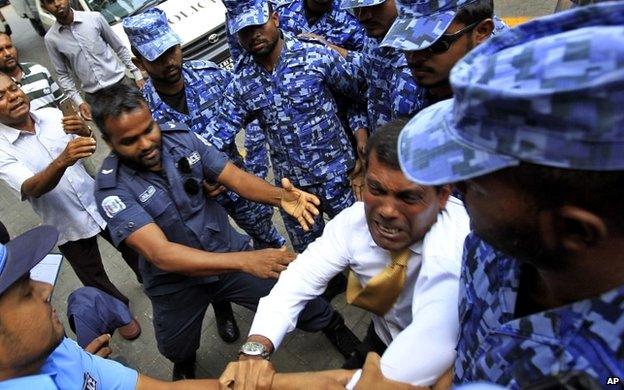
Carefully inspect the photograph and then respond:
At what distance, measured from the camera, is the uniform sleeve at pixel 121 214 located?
2236 mm

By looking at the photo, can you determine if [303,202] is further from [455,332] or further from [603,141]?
[603,141]

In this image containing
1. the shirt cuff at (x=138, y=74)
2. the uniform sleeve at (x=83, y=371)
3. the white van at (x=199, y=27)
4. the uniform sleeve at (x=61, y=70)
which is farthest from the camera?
the white van at (x=199, y=27)

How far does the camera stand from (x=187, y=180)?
2516 mm

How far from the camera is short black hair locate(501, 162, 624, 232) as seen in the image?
737 millimetres

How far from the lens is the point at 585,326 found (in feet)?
2.85

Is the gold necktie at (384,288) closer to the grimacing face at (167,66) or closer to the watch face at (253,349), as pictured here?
the watch face at (253,349)

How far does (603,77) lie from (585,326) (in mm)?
491

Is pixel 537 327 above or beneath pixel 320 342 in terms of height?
above

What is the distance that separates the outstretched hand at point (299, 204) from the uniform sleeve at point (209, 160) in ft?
1.40

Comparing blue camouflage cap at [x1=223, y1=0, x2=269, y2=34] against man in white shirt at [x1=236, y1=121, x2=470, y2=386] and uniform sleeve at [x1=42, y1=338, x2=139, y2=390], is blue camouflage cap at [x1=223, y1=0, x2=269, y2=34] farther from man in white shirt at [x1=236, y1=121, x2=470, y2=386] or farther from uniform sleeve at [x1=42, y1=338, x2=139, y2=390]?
uniform sleeve at [x1=42, y1=338, x2=139, y2=390]

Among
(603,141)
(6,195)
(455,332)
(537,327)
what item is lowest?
(6,195)

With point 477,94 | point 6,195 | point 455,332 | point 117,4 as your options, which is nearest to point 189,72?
point 455,332

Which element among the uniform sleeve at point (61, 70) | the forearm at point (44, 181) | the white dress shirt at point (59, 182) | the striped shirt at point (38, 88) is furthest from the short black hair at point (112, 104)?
the uniform sleeve at point (61, 70)

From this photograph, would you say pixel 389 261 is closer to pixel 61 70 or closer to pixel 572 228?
pixel 572 228
